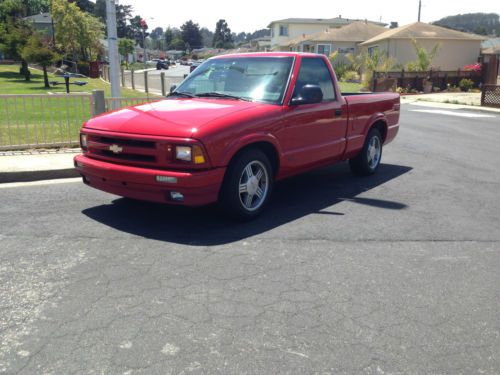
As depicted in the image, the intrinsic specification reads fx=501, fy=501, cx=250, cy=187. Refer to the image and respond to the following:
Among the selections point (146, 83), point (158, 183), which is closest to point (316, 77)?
point (158, 183)

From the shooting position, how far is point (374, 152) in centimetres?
809

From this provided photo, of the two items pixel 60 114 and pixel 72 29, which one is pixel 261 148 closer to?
A: pixel 60 114

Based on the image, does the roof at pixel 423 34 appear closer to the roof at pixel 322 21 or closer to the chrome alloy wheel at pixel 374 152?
the chrome alloy wheel at pixel 374 152

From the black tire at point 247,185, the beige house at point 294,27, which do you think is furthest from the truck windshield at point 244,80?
the beige house at point 294,27

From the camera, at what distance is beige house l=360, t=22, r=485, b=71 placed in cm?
3978

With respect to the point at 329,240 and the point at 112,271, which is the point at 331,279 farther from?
the point at 112,271

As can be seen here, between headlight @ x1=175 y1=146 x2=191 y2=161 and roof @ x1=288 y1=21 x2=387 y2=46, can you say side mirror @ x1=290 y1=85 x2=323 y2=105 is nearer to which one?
headlight @ x1=175 y1=146 x2=191 y2=161

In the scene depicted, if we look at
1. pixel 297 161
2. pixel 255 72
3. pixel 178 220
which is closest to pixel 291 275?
pixel 178 220

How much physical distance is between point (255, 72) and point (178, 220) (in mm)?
2092

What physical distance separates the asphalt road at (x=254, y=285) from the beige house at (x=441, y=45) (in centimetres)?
3645

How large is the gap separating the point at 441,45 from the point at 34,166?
1512 inches

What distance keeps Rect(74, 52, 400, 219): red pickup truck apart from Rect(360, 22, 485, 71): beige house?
118 feet

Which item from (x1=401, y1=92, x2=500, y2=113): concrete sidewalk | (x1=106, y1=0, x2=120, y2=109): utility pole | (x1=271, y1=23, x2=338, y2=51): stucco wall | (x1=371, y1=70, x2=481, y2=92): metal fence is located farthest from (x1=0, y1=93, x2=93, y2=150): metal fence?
(x1=271, y1=23, x2=338, y2=51): stucco wall

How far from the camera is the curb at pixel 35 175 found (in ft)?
24.0
